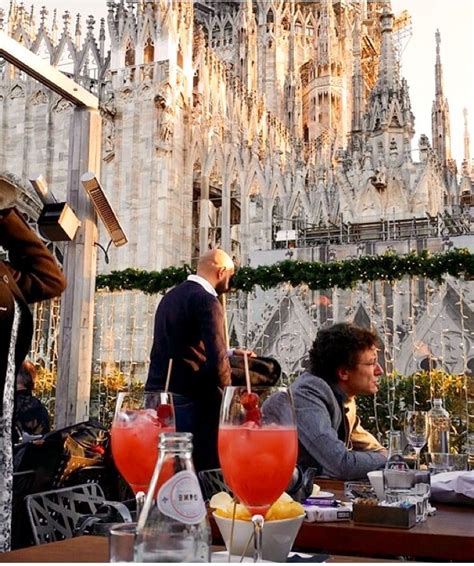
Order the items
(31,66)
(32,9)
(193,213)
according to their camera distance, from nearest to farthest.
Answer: (31,66), (193,213), (32,9)

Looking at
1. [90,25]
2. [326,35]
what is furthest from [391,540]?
[326,35]

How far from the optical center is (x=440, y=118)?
3162 centimetres

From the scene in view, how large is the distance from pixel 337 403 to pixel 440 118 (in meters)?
30.9

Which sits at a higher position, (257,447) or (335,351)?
(335,351)

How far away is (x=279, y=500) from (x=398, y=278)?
6728 millimetres

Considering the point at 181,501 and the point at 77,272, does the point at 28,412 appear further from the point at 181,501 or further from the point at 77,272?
the point at 181,501

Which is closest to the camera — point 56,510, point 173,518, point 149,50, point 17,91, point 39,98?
point 173,518

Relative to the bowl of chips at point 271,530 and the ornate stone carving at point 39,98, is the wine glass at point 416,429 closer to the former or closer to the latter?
the bowl of chips at point 271,530

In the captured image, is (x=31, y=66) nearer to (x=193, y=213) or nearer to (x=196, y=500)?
(x=196, y=500)

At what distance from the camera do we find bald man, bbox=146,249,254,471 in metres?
3.21

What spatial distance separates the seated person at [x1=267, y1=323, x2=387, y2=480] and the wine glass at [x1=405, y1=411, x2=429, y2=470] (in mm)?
162

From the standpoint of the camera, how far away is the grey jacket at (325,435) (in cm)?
243

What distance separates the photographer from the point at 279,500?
3.86 ft

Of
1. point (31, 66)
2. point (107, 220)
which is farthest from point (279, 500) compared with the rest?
point (107, 220)
